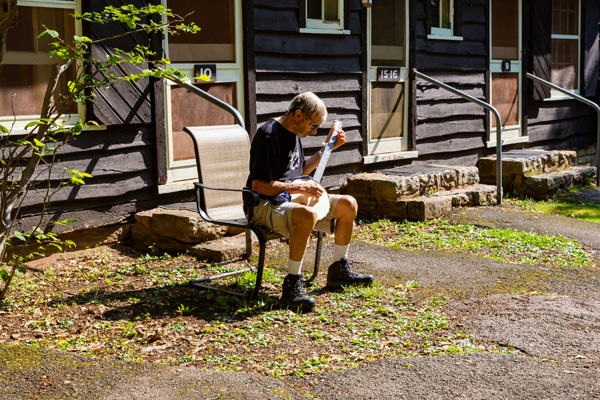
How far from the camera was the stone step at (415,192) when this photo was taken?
7.92 meters

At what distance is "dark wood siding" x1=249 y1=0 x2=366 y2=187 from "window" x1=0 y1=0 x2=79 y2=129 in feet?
6.57

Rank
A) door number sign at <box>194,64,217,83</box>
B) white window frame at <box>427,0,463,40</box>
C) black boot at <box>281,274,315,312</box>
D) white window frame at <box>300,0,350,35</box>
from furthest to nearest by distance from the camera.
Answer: white window frame at <box>427,0,463,40</box> < white window frame at <box>300,0,350,35</box> < door number sign at <box>194,64,217,83</box> < black boot at <box>281,274,315,312</box>

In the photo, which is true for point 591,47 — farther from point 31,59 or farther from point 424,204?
point 31,59

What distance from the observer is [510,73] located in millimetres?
11734

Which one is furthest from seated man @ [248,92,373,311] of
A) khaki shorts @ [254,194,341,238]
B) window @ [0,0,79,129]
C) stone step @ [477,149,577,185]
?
stone step @ [477,149,577,185]

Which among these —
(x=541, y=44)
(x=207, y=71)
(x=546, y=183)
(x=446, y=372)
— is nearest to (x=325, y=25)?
(x=207, y=71)

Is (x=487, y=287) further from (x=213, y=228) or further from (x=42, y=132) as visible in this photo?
(x=42, y=132)

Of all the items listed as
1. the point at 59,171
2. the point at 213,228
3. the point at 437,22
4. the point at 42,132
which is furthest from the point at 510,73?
the point at 42,132

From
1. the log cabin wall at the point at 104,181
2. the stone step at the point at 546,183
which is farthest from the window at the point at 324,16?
the stone step at the point at 546,183

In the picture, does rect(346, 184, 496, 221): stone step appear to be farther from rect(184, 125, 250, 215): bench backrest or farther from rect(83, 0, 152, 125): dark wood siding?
rect(83, 0, 152, 125): dark wood siding

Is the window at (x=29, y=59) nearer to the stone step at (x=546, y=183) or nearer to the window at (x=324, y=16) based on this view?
the window at (x=324, y=16)

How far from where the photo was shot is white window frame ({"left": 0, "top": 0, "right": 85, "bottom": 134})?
5.69 meters

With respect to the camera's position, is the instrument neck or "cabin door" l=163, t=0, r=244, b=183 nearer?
the instrument neck

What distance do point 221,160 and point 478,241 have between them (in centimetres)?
274
